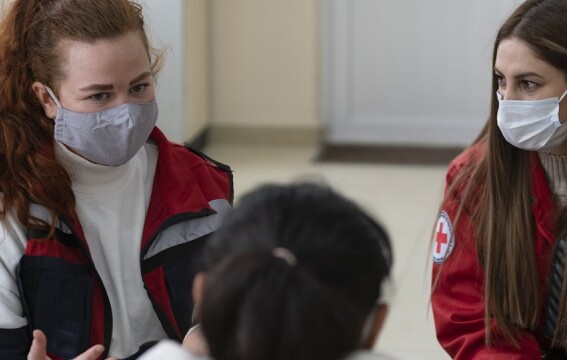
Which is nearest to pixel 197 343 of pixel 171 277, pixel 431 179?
pixel 171 277

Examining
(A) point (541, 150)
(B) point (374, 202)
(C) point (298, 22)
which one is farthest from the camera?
(C) point (298, 22)

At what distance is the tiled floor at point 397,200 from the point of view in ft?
10.8

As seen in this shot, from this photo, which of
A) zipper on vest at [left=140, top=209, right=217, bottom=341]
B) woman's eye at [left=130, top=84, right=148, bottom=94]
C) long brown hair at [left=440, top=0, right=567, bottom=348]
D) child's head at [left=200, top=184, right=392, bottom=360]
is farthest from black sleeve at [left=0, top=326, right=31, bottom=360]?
long brown hair at [left=440, top=0, right=567, bottom=348]

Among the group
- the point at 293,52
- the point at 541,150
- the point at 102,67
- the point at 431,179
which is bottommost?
the point at 431,179

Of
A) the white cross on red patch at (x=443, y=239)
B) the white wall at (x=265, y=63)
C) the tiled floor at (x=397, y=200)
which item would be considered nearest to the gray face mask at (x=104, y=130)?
the white cross on red patch at (x=443, y=239)

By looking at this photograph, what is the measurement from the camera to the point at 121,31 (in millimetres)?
1822

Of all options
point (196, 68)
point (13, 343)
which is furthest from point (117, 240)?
point (196, 68)

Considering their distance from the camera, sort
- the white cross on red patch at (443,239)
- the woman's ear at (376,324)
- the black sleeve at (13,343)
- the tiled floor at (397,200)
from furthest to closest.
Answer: the tiled floor at (397,200) < the white cross on red patch at (443,239) < the black sleeve at (13,343) < the woman's ear at (376,324)

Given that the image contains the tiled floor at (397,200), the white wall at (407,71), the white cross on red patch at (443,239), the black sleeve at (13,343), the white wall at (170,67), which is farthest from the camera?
the white wall at (407,71)

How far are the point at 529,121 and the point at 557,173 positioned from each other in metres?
0.13

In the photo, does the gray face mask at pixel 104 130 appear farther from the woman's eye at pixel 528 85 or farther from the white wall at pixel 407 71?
the white wall at pixel 407 71

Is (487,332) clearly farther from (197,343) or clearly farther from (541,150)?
(197,343)

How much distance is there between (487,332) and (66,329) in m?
0.75

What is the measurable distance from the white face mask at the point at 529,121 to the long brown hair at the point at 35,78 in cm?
66
